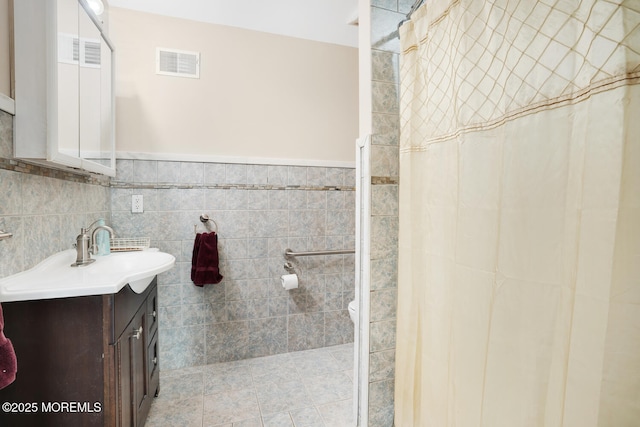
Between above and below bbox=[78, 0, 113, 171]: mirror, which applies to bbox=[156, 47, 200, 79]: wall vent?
above

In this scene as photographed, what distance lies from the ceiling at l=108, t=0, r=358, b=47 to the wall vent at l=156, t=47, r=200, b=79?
9.9 inches

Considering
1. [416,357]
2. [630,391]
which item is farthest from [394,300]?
[630,391]

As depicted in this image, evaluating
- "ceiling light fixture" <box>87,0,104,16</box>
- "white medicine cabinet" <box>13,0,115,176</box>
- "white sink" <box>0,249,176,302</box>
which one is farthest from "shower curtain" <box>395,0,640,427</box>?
"ceiling light fixture" <box>87,0,104,16</box>

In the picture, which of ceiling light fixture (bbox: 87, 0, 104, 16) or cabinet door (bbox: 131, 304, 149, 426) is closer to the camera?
cabinet door (bbox: 131, 304, 149, 426)

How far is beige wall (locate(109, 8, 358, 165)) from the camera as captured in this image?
1.86 metres

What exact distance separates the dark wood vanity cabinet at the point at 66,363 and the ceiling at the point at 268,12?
1.92m

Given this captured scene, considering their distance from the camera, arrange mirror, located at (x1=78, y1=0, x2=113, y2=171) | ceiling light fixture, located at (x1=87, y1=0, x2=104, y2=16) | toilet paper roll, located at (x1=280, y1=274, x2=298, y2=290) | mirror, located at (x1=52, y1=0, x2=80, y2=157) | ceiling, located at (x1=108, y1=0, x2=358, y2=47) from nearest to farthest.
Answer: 1. mirror, located at (x1=52, y1=0, x2=80, y2=157)
2. mirror, located at (x1=78, y1=0, x2=113, y2=171)
3. ceiling light fixture, located at (x1=87, y1=0, x2=104, y2=16)
4. ceiling, located at (x1=108, y1=0, x2=358, y2=47)
5. toilet paper roll, located at (x1=280, y1=274, x2=298, y2=290)

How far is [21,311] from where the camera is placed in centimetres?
88

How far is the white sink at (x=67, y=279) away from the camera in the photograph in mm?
837

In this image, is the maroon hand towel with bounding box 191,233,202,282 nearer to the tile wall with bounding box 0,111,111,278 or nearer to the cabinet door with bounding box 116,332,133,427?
the tile wall with bounding box 0,111,111,278

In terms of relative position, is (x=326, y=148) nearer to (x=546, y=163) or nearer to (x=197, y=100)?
(x=197, y=100)

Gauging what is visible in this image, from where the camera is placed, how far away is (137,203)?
1.87 metres

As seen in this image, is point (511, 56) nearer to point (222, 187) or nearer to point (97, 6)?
point (222, 187)

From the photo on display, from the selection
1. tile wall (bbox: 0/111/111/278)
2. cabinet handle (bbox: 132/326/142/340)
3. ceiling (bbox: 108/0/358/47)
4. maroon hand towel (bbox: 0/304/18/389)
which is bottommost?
cabinet handle (bbox: 132/326/142/340)
